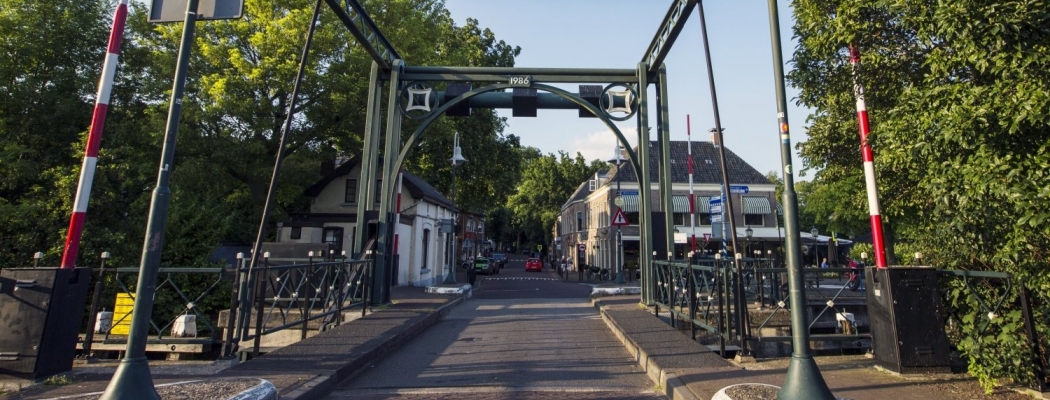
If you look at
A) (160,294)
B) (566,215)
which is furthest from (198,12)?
(566,215)

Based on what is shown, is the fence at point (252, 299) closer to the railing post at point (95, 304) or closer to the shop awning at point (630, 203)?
the railing post at point (95, 304)

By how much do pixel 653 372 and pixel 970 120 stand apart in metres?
3.74

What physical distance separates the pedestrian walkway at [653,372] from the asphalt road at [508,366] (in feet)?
0.68

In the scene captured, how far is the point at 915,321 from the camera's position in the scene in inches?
226

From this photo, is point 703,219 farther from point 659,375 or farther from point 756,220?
point 659,375

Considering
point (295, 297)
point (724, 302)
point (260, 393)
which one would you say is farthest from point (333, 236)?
point (260, 393)

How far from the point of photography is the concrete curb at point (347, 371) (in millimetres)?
5234

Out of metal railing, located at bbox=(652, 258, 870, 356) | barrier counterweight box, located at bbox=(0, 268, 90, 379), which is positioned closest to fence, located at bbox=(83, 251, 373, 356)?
barrier counterweight box, located at bbox=(0, 268, 90, 379)

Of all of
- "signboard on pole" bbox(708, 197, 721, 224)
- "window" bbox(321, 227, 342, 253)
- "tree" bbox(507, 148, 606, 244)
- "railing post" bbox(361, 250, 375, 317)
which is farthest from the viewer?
"tree" bbox(507, 148, 606, 244)

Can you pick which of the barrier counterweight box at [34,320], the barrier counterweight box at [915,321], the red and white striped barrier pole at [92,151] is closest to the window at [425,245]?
the barrier counterweight box at [34,320]

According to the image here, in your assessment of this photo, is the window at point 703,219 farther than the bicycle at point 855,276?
Yes

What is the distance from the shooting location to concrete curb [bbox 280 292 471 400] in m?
5.23

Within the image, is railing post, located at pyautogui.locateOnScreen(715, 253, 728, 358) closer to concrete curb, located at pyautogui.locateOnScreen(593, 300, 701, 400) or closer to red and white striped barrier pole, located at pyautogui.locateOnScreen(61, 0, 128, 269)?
concrete curb, located at pyautogui.locateOnScreen(593, 300, 701, 400)

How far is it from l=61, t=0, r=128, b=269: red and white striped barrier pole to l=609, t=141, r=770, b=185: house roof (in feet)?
110
